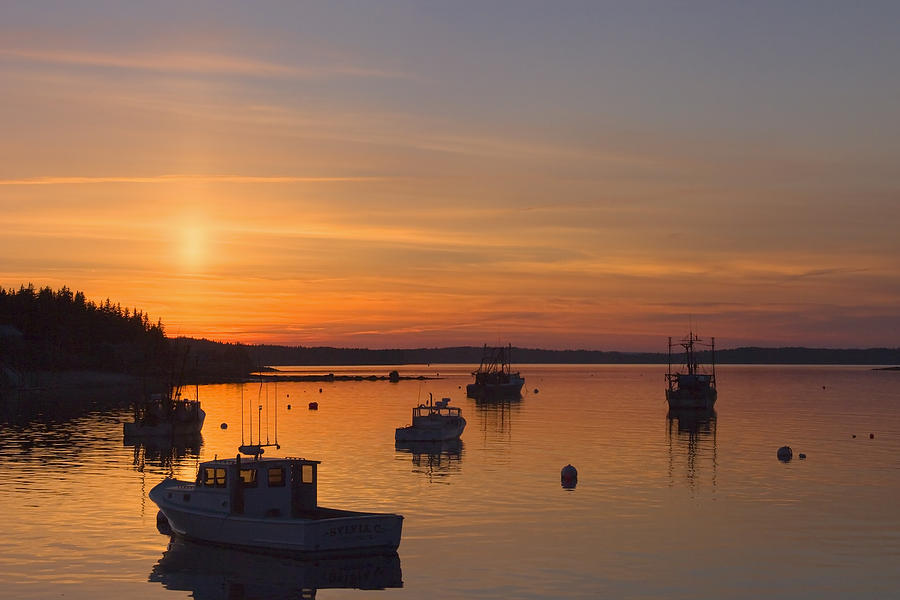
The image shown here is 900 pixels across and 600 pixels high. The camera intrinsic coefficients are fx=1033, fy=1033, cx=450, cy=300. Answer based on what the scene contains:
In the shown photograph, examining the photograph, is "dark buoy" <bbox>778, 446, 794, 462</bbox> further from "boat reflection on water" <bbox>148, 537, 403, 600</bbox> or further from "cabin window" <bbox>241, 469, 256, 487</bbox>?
"cabin window" <bbox>241, 469, 256, 487</bbox>

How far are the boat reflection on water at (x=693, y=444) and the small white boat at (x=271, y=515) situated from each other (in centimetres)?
3147

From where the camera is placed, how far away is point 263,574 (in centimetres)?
4141

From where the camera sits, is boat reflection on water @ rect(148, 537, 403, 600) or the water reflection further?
the water reflection

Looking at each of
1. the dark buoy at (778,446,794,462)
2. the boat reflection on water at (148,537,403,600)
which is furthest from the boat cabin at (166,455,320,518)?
the dark buoy at (778,446,794,462)

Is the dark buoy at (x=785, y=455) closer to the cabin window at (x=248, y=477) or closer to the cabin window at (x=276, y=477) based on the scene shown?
the cabin window at (x=276, y=477)

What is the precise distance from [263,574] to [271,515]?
3.67m

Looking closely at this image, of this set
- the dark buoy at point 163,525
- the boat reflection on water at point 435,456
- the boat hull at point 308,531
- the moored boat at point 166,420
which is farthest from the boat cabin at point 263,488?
the moored boat at point 166,420

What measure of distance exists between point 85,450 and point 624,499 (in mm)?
52049

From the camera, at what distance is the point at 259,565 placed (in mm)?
42812

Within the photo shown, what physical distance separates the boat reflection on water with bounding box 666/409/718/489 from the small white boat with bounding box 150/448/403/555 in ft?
103

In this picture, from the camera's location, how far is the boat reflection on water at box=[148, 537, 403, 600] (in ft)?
128

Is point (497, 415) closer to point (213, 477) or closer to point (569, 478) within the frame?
point (569, 478)

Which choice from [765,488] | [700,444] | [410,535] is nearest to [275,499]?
[410,535]

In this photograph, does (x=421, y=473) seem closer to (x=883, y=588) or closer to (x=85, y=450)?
(x=85, y=450)
